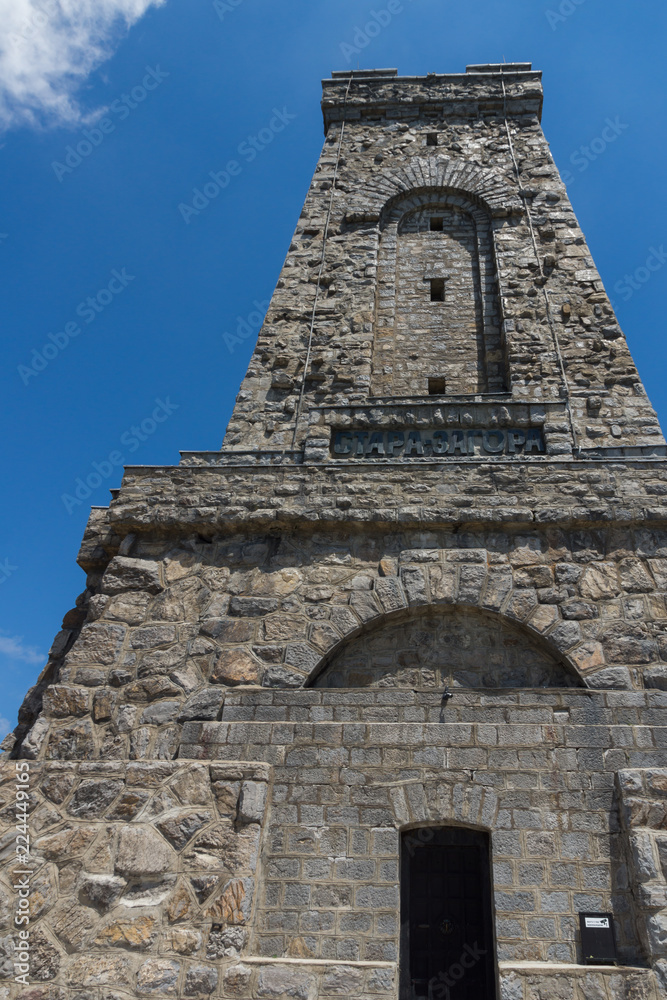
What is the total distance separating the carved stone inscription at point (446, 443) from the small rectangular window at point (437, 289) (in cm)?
342

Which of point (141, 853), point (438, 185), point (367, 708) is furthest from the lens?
point (438, 185)

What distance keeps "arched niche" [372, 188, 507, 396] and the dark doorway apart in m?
4.96

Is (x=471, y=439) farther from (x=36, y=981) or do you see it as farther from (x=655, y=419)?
(x=36, y=981)

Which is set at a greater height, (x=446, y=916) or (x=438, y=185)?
(x=438, y=185)

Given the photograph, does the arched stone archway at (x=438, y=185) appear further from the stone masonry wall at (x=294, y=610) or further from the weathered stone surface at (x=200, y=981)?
the weathered stone surface at (x=200, y=981)

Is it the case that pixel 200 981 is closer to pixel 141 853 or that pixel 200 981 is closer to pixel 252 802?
pixel 141 853

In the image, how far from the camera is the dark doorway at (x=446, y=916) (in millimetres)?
5137

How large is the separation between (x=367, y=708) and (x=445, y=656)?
0.91m

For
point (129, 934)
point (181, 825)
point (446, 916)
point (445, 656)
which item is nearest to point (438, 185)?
point (445, 656)

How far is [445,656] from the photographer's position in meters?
6.02

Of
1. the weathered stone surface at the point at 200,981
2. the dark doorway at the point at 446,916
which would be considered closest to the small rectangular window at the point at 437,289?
the dark doorway at the point at 446,916

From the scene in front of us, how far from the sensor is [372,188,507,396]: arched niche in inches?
351

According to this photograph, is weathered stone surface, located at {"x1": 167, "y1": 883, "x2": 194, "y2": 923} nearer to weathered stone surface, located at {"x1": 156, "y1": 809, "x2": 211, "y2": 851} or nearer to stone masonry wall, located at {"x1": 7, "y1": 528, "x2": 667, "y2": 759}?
weathered stone surface, located at {"x1": 156, "y1": 809, "x2": 211, "y2": 851}

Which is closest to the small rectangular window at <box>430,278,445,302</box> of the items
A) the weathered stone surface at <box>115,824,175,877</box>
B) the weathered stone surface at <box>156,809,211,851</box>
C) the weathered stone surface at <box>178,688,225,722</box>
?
the weathered stone surface at <box>178,688,225,722</box>
